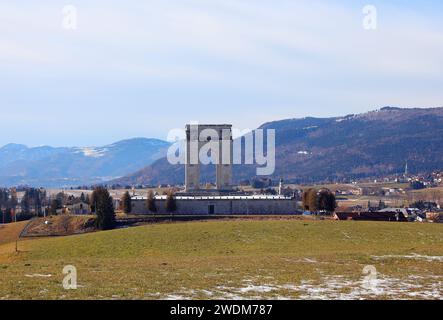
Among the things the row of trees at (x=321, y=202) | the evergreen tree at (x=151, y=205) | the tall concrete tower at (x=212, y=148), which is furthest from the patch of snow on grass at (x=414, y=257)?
the tall concrete tower at (x=212, y=148)

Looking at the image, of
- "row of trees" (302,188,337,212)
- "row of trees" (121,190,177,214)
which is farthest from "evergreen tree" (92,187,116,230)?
"row of trees" (302,188,337,212)

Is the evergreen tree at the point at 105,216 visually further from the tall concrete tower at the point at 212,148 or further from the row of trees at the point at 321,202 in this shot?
the tall concrete tower at the point at 212,148

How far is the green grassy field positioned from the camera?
23.5 meters

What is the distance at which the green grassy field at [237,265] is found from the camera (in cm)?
2347

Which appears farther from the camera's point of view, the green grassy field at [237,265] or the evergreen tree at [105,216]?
the evergreen tree at [105,216]

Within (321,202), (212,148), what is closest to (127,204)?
(212,148)

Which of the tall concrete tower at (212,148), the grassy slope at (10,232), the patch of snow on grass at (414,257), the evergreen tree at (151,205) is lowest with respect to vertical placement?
the grassy slope at (10,232)

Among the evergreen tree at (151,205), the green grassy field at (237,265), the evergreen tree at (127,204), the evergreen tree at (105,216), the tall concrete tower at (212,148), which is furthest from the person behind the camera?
the tall concrete tower at (212,148)

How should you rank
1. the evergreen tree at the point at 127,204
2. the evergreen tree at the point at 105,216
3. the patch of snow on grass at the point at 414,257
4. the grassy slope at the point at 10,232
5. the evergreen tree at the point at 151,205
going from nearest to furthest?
the patch of snow on grass at the point at 414,257 < the grassy slope at the point at 10,232 < the evergreen tree at the point at 105,216 < the evergreen tree at the point at 151,205 < the evergreen tree at the point at 127,204

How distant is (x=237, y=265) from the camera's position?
34031 millimetres
